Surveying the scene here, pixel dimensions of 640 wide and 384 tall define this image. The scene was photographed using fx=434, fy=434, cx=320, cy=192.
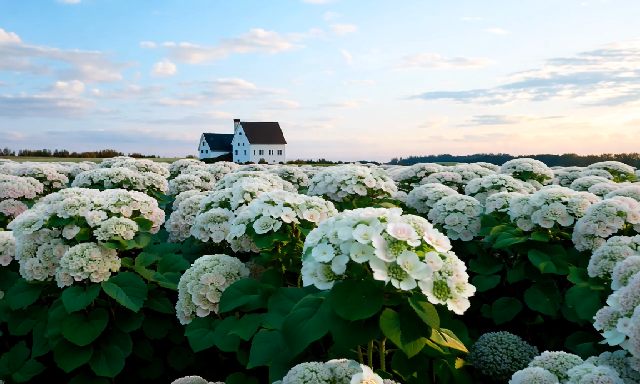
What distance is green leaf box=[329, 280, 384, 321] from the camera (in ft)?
7.16

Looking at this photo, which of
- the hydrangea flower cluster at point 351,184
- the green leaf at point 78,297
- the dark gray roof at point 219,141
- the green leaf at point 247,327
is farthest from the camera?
the dark gray roof at point 219,141

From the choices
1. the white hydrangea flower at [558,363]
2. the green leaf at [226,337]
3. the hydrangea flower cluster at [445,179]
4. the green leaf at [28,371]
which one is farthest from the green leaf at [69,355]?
the hydrangea flower cluster at [445,179]

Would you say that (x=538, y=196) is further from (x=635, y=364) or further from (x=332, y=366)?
(x=332, y=366)

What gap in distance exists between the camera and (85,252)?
4188mm

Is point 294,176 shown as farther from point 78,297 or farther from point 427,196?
point 78,297

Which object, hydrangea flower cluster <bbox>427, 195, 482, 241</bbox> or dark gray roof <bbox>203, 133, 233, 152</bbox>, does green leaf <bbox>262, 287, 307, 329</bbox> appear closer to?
hydrangea flower cluster <bbox>427, 195, 482, 241</bbox>

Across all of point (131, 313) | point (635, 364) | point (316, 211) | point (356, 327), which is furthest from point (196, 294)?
point (635, 364)

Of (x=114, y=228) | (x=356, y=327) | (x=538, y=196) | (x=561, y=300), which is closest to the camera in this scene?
(x=356, y=327)

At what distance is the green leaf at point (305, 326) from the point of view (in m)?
2.36

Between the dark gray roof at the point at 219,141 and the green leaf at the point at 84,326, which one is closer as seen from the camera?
the green leaf at the point at 84,326

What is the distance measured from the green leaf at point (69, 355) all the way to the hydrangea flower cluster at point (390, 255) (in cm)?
294

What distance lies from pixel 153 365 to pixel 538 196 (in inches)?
186

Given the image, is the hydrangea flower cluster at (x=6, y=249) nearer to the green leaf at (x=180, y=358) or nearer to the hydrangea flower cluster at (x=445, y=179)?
the green leaf at (x=180, y=358)

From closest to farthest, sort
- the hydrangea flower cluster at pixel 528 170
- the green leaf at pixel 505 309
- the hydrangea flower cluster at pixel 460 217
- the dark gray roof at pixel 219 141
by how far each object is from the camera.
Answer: the green leaf at pixel 505 309, the hydrangea flower cluster at pixel 460 217, the hydrangea flower cluster at pixel 528 170, the dark gray roof at pixel 219 141
